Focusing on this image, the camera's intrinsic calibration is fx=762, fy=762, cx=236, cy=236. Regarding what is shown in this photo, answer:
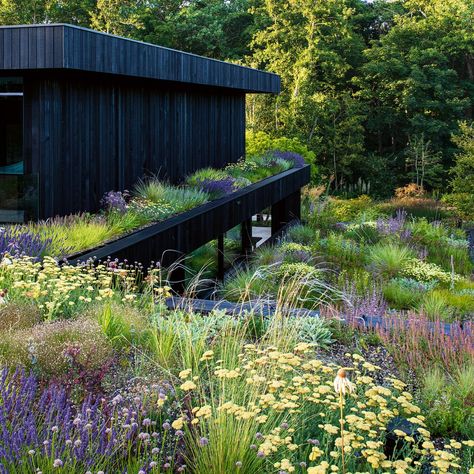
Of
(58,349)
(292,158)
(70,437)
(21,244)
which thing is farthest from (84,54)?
(292,158)

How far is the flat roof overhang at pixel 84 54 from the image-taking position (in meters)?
8.79

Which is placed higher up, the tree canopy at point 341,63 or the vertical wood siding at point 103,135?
the tree canopy at point 341,63

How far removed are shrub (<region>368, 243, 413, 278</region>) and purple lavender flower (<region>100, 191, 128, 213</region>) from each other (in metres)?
3.85

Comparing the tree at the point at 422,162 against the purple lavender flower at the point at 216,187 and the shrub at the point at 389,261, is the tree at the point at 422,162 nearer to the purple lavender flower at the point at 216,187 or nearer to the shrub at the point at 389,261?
the purple lavender flower at the point at 216,187

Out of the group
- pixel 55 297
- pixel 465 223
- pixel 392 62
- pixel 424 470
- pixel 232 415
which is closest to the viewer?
pixel 232 415

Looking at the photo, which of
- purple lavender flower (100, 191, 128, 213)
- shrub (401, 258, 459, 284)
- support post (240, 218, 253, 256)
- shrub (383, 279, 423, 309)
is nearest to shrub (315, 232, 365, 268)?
shrub (401, 258, 459, 284)

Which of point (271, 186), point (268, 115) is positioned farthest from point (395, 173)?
point (271, 186)

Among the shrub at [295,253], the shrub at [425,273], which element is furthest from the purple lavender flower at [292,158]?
the shrub at [425,273]

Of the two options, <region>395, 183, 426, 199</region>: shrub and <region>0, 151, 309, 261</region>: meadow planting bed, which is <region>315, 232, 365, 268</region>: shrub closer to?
<region>0, 151, 309, 261</region>: meadow planting bed

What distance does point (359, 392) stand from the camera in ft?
14.2

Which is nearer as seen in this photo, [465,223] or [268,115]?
[465,223]

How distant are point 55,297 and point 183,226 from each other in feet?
18.2

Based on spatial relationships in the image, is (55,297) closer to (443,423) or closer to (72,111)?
(443,423)

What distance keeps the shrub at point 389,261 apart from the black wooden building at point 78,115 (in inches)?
156
